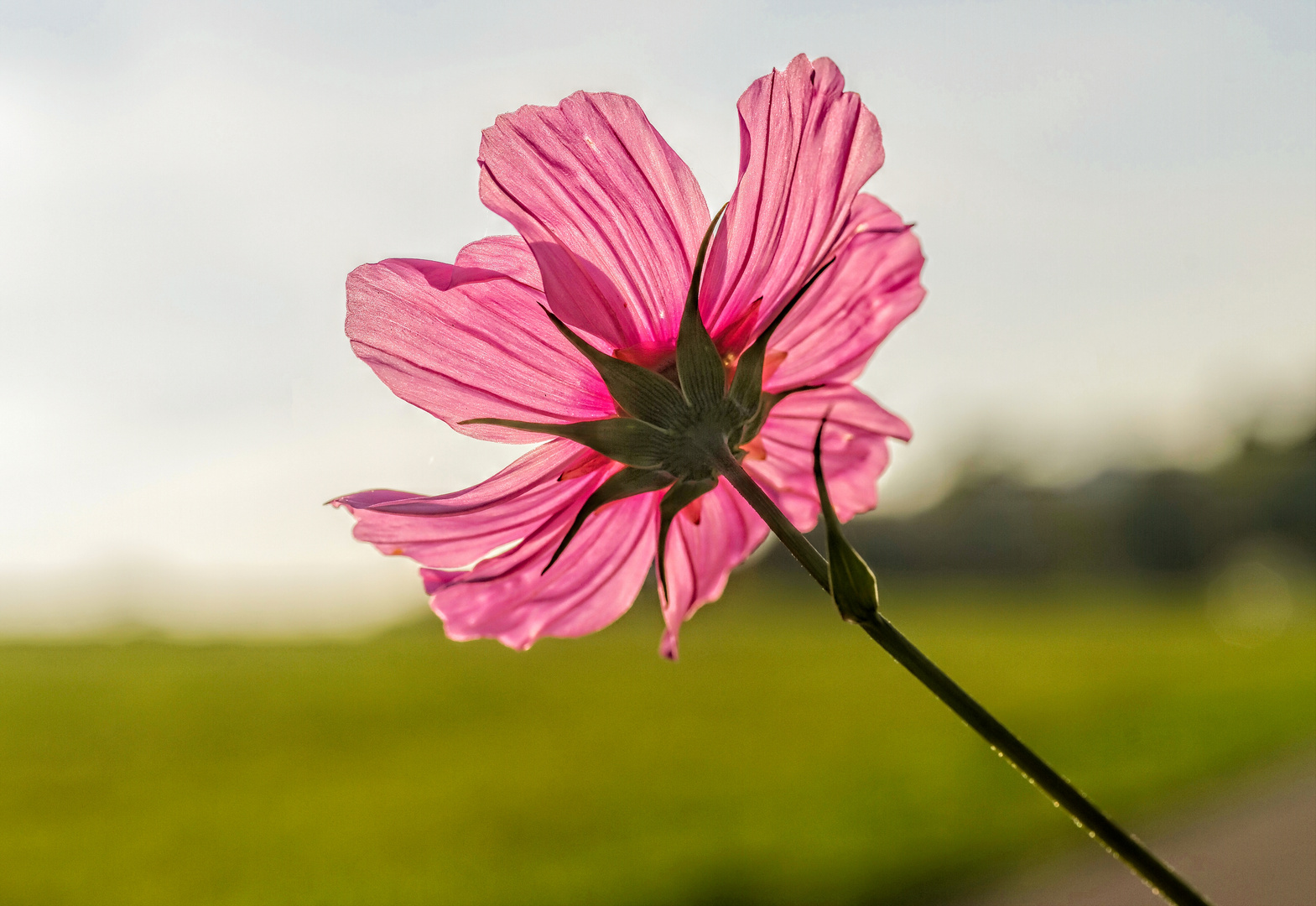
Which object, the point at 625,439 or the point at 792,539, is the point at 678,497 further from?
the point at 792,539

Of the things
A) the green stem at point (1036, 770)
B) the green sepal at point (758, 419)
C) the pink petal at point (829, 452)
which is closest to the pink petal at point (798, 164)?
the green sepal at point (758, 419)

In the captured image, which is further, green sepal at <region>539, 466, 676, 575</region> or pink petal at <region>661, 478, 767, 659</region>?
pink petal at <region>661, 478, 767, 659</region>

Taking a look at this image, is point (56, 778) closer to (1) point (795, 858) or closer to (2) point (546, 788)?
(2) point (546, 788)

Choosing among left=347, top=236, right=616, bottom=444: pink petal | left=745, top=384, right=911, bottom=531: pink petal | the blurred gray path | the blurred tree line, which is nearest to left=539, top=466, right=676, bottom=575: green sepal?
left=347, top=236, right=616, bottom=444: pink petal

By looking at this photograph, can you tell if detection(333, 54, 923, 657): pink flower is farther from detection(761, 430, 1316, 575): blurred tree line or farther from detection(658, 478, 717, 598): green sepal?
detection(761, 430, 1316, 575): blurred tree line

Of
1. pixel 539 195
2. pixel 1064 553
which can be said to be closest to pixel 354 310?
pixel 539 195

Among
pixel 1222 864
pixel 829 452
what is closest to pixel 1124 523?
pixel 1222 864

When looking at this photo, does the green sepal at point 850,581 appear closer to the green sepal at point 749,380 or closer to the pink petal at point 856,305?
the green sepal at point 749,380
